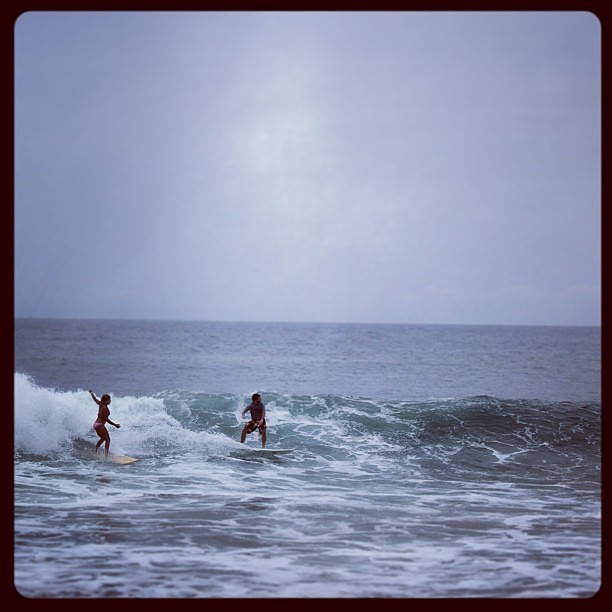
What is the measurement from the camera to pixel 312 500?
12.4 metres

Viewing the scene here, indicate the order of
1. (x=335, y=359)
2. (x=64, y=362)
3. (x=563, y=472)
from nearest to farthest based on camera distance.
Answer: (x=563, y=472), (x=64, y=362), (x=335, y=359)

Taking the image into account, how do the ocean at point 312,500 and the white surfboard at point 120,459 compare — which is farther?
the white surfboard at point 120,459

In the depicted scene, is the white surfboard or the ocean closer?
the ocean

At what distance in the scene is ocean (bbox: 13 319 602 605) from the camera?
8.19 m

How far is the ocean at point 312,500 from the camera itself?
26.9ft

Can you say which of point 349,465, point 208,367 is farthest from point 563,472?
point 208,367

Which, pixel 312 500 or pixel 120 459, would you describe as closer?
pixel 312 500

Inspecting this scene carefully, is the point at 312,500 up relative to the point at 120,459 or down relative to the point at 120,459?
down

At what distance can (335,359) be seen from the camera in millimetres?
52625
